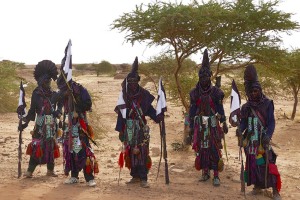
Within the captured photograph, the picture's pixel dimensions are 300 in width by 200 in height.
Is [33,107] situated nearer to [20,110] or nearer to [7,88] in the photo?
[20,110]

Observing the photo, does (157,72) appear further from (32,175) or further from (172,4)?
(32,175)

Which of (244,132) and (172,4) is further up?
(172,4)

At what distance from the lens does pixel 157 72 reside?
13.3m

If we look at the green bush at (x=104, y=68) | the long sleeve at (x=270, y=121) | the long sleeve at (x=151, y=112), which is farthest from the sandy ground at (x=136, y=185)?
the green bush at (x=104, y=68)

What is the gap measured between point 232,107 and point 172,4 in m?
4.50

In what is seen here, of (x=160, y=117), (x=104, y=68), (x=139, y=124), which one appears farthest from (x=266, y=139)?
(x=104, y=68)

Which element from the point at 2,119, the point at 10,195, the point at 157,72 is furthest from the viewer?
the point at 2,119

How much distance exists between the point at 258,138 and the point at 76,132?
3006mm

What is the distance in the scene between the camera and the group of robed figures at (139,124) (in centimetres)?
636

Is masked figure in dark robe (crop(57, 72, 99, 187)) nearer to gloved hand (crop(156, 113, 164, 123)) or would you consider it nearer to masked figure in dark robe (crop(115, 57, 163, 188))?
masked figure in dark robe (crop(115, 57, 163, 188))

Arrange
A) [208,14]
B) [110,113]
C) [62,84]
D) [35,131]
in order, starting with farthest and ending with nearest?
[110,113] → [208,14] → [35,131] → [62,84]

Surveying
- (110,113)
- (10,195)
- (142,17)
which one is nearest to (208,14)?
(142,17)

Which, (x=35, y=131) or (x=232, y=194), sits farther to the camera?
(x=35, y=131)

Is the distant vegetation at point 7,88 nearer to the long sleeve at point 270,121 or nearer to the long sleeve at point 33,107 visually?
the long sleeve at point 33,107
